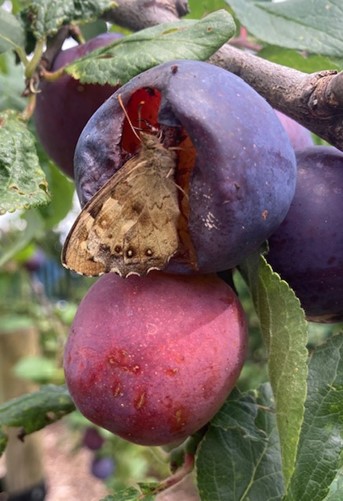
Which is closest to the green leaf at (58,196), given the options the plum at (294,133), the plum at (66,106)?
the plum at (66,106)

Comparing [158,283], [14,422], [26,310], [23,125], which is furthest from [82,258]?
[26,310]

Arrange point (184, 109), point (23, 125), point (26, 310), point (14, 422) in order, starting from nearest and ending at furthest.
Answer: point (184, 109) < point (23, 125) < point (14, 422) < point (26, 310)

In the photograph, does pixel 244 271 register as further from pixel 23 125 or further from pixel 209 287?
pixel 23 125

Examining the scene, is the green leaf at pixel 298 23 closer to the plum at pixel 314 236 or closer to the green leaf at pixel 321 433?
the plum at pixel 314 236

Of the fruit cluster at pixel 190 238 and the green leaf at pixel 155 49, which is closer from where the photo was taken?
the fruit cluster at pixel 190 238

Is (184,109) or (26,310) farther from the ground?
(184,109)

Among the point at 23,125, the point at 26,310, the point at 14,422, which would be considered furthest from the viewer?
the point at 26,310

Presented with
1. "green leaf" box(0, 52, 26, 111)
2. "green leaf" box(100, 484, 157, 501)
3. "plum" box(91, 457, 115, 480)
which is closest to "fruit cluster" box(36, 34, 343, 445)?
"green leaf" box(100, 484, 157, 501)

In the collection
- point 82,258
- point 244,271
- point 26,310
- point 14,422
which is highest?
point 82,258
